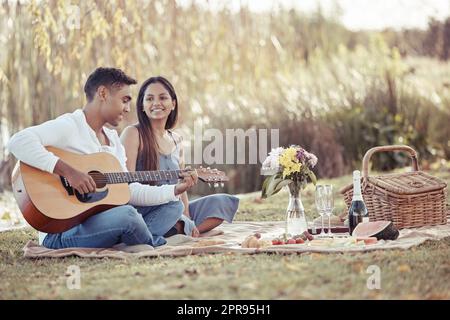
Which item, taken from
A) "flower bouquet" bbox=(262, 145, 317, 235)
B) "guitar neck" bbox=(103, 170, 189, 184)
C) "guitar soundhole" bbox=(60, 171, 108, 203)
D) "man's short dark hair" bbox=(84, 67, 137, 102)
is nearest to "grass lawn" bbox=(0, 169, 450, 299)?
"guitar soundhole" bbox=(60, 171, 108, 203)

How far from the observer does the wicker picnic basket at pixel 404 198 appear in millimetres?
4781

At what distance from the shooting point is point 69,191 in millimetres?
4246

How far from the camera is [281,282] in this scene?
11.3 feet

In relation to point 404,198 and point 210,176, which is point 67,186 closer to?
point 210,176

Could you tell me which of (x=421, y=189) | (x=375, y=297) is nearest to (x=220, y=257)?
(x=375, y=297)

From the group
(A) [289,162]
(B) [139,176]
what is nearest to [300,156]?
(A) [289,162]

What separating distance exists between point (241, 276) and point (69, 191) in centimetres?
108

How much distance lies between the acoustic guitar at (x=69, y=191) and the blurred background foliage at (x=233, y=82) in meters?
3.06

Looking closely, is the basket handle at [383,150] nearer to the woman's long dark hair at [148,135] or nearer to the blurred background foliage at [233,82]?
the woman's long dark hair at [148,135]

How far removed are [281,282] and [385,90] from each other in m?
5.68

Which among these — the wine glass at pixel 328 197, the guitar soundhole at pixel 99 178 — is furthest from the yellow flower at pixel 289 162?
the guitar soundhole at pixel 99 178
